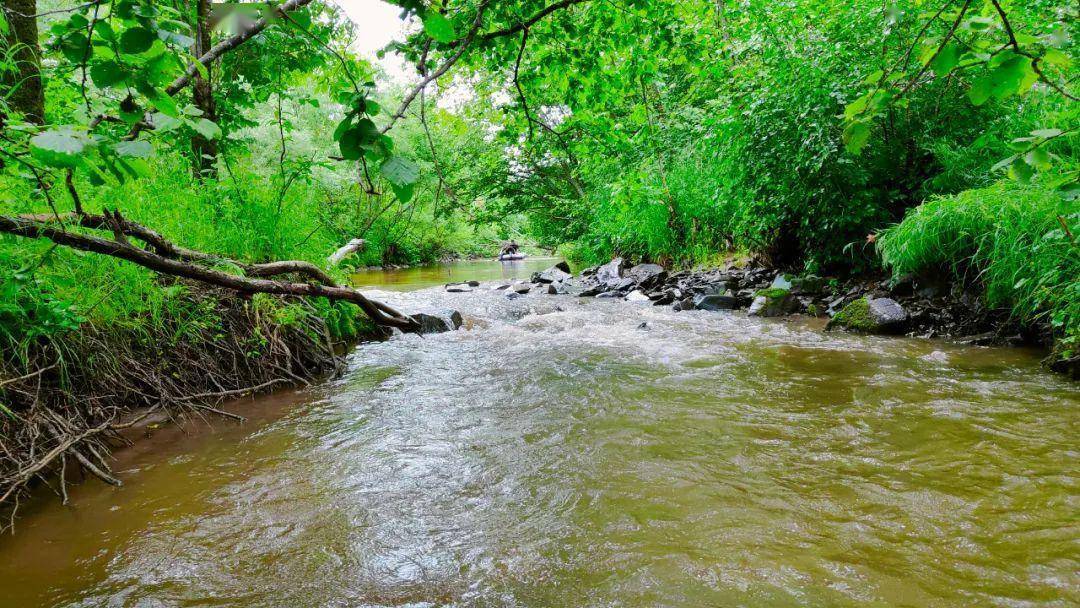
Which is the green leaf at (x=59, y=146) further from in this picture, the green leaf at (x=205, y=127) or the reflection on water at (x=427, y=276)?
the reflection on water at (x=427, y=276)

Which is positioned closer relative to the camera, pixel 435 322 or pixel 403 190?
pixel 403 190

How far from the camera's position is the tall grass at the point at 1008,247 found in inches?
152

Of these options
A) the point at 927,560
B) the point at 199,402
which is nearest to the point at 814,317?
the point at 927,560

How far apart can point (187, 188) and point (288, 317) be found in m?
1.37

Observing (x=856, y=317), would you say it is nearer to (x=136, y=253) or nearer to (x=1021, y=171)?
(x=1021, y=171)

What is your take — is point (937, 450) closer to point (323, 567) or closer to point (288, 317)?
point (323, 567)

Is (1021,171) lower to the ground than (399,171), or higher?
lower

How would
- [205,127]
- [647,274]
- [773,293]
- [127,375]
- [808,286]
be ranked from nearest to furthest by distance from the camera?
[205,127] → [127,375] → [773,293] → [808,286] → [647,274]

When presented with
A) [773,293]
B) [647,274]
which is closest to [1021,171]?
[773,293]

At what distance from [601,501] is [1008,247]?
4.66 m

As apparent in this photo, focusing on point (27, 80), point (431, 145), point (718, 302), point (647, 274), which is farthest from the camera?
point (647, 274)

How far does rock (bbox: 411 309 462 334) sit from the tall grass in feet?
17.8

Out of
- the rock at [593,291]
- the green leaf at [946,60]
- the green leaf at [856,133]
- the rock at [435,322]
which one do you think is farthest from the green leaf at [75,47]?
the rock at [593,291]

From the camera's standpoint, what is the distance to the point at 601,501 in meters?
2.42
